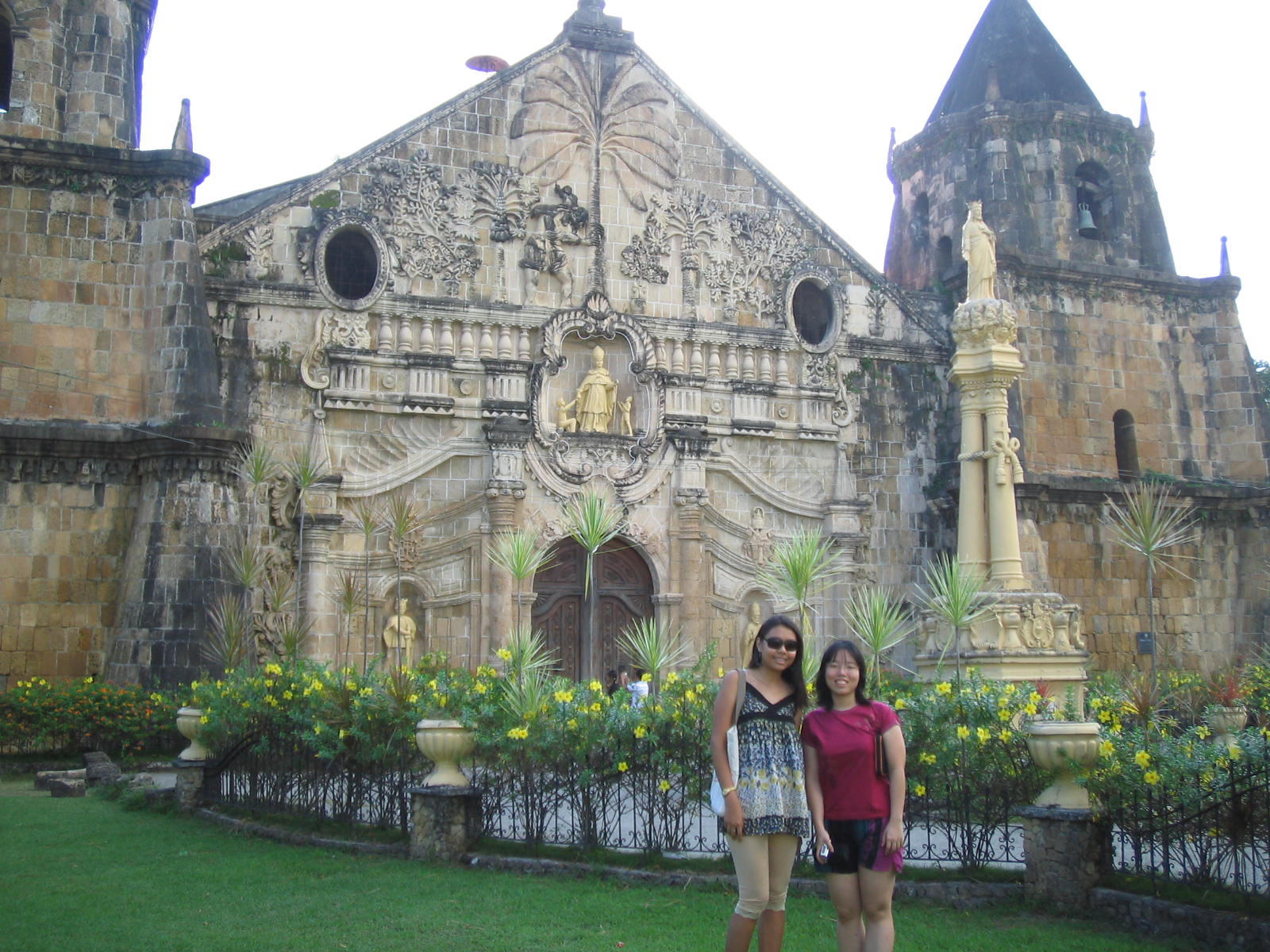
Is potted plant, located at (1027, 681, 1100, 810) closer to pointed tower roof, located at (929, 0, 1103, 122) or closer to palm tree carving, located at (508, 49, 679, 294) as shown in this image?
palm tree carving, located at (508, 49, 679, 294)

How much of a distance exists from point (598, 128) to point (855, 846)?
51.8ft

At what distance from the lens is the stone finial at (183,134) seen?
17500 millimetres

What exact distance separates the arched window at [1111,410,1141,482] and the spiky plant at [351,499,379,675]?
12270mm

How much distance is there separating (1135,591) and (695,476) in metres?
7.82

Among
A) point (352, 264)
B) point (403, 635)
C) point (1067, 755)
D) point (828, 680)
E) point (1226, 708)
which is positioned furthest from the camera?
point (352, 264)

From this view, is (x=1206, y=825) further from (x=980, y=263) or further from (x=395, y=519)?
(x=395, y=519)

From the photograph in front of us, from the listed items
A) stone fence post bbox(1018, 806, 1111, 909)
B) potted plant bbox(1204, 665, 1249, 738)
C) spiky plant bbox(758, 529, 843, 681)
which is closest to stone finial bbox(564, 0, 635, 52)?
spiky plant bbox(758, 529, 843, 681)

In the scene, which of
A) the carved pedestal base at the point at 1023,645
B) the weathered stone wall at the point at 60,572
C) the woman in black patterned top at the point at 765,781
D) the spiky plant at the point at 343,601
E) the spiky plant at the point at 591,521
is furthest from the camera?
the spiky plant at the point at 343,601

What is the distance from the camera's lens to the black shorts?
19.6 ft

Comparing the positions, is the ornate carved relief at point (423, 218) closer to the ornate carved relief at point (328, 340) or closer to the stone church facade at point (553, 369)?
the stone church facade at point (553, 369)

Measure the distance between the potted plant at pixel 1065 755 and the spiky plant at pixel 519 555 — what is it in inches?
308

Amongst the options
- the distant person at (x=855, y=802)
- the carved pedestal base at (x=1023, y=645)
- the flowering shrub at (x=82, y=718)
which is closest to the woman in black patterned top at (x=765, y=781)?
the distant person at (x=855, y=802)

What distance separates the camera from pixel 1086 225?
23172 millimetres

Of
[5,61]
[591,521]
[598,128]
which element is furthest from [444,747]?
[5,61]
